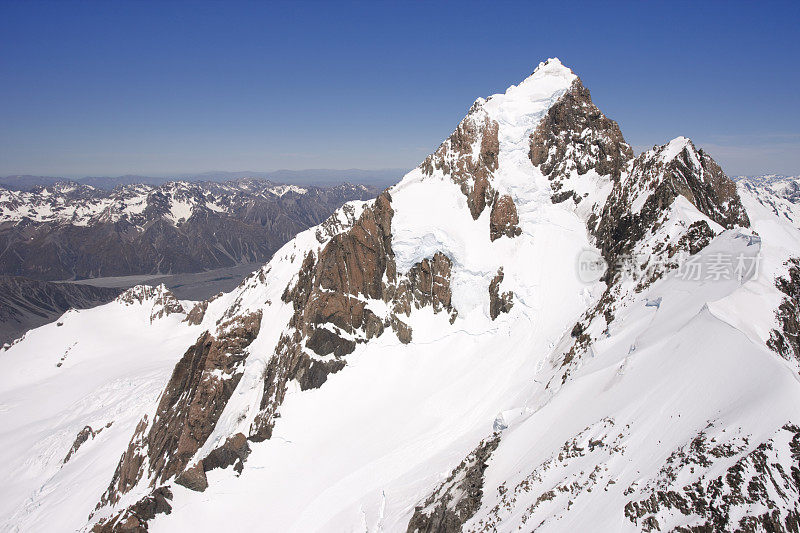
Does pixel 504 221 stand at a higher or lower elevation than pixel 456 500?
higher

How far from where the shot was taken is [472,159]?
62281mm

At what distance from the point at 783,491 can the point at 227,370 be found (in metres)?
56.5

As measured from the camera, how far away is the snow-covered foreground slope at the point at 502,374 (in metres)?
16.7

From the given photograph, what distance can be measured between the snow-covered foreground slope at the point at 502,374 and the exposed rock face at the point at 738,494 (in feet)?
0.21

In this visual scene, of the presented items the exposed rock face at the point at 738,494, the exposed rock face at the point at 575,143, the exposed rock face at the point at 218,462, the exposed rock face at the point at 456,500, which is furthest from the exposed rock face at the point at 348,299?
the exposed rock face at the point at 738,494

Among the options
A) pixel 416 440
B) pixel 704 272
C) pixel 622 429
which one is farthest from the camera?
pixel 416 440

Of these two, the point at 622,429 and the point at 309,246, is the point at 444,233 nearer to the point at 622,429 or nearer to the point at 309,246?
the point at 622,429

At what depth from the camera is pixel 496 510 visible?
19484 millimetres

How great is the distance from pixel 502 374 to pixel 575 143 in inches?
1588

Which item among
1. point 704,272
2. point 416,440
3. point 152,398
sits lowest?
point 152,398

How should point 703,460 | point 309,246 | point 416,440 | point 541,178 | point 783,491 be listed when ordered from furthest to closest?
1. point 309,246
2. point 541,178
3. point 416,440
4. point 703,460
5. point 783,491

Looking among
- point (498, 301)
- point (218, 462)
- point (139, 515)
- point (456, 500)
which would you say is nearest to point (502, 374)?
point (498, 301)

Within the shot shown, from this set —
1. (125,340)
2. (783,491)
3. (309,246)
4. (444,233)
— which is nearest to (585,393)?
(783,491)

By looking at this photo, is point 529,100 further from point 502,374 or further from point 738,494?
point 738,494
